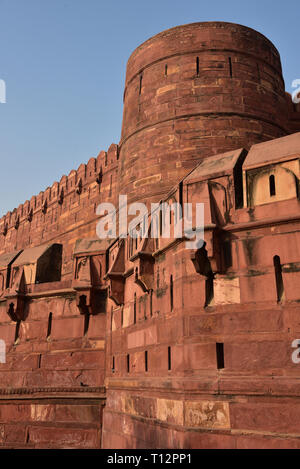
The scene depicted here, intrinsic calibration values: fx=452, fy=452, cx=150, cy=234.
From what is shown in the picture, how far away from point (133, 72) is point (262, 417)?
8.72 m

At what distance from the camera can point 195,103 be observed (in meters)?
9.78

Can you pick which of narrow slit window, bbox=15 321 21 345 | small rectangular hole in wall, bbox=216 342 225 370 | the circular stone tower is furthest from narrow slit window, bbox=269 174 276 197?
narrow slit window, bbox=15 321 21 345

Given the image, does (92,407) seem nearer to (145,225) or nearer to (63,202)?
(145,225)

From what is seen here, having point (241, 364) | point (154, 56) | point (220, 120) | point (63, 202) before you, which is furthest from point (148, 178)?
point (63, 202)

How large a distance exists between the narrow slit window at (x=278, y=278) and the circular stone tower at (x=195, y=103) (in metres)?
4.17

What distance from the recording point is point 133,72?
36.5 ft

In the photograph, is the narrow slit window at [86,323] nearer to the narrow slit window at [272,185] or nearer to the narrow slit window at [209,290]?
the narrow slit window at [209,290]

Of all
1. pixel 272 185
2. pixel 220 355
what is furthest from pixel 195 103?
pixel 220 355

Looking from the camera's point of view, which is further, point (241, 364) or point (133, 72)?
point (133, 72)

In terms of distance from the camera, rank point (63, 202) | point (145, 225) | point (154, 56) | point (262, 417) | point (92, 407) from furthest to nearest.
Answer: point (63, 202), point (154, 56), point (92, 407), point (145, 225), point (262, 417)

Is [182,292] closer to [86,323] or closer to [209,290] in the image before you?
[209,290]

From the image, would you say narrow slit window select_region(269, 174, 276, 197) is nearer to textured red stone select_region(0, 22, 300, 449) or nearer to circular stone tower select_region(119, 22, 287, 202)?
textured red stone select_region(0, 22, 300, 449)

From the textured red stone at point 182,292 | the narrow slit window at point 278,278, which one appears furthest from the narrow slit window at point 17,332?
the narrow slit window at point 278,278

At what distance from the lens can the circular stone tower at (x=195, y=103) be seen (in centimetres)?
955
